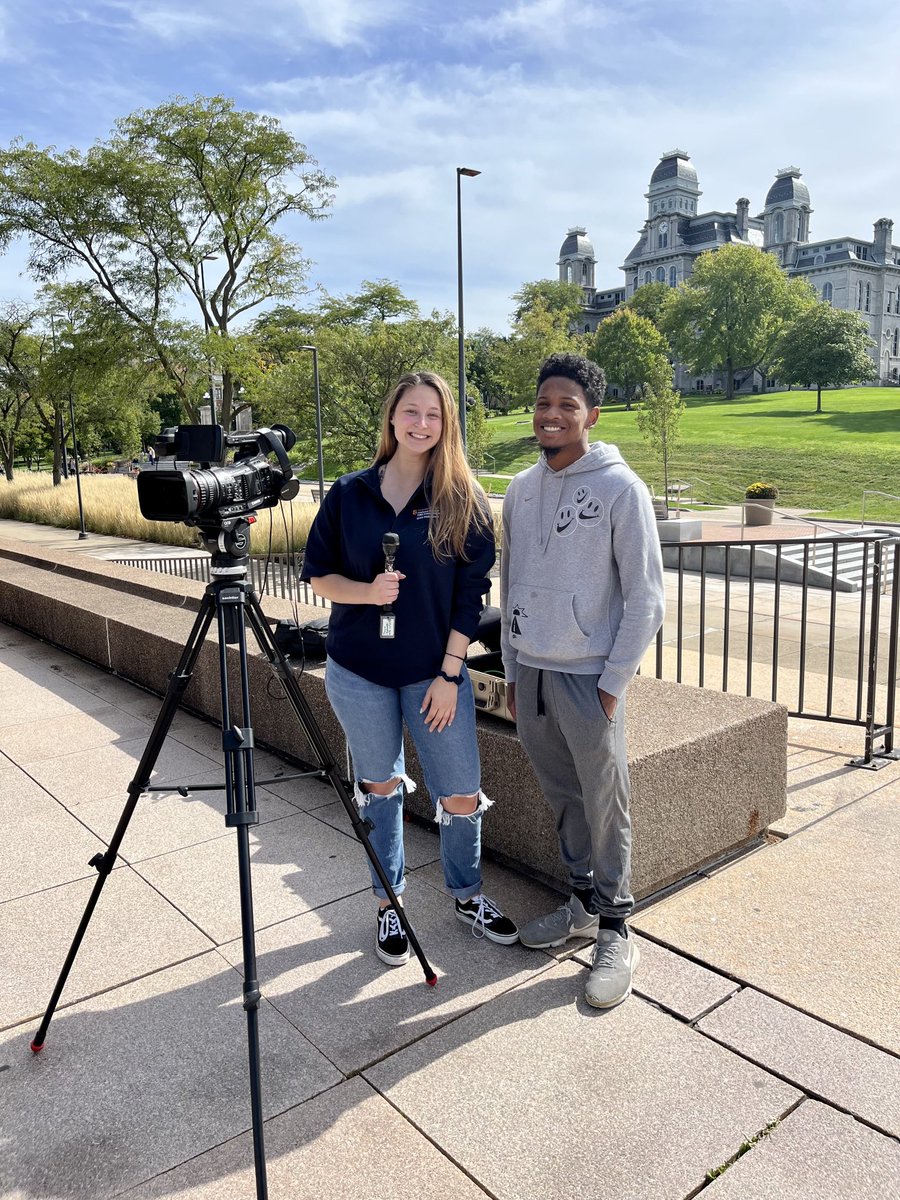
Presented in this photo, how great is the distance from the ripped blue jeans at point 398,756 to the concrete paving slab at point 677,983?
578mm

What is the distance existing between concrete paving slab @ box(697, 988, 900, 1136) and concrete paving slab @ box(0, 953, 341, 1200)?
1134 millimetres

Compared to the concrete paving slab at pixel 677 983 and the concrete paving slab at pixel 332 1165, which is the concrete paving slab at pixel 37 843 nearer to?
the concrete paving slab at pixel 332 1165

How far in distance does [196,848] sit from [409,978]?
140cm

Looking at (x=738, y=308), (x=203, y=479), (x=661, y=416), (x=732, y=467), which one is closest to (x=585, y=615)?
(x=203, y=479)

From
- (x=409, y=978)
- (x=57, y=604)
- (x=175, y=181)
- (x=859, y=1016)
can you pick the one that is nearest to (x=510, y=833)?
(x=409, y=978)

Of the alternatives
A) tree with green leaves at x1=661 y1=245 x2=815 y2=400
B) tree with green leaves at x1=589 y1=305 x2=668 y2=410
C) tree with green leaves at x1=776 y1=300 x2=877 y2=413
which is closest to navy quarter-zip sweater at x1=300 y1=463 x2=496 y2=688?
tree with green leaves at x1=776 y1=300 x2=877 y2=413

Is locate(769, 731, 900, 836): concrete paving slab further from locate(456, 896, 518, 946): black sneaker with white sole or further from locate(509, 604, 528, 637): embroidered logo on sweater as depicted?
locate(509, 604, 528, 637): embroidered logo on sweater

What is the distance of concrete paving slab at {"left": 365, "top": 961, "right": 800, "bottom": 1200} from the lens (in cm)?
205

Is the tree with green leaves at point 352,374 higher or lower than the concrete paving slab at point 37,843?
higher

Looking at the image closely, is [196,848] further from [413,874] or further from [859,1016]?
[859,1016]

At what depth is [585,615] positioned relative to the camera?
267 cm

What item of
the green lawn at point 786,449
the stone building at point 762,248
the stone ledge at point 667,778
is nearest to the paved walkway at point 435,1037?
the stone ledge at point 667,778

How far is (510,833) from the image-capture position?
3480 mm

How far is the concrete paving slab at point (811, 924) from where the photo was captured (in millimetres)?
2678
